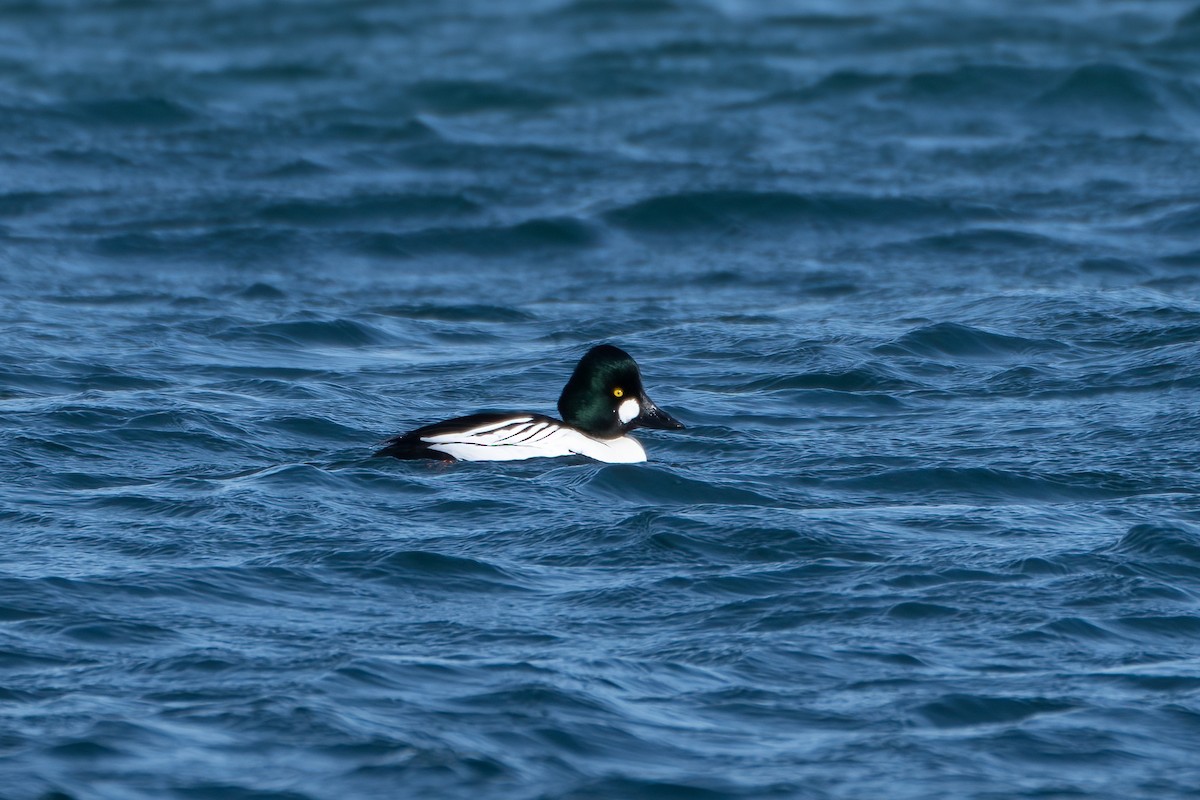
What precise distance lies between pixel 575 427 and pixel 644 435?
840 mm

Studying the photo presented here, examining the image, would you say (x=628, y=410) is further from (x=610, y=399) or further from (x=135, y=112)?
(x=135, y=112)

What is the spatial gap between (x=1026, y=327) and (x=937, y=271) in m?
2.32

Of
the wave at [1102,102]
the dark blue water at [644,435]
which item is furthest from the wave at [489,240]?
the wave at [1102,102]

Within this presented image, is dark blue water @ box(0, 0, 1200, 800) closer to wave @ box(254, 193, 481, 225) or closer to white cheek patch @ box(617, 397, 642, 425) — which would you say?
wave @ box(254, 193, 481, 225)

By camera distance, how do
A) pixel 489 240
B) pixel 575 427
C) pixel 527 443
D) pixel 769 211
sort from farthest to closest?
1. pixel 769 211
2. pixel 489 240
3. pixel 575 427
4. pixel 527 443

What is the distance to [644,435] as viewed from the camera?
10.5m

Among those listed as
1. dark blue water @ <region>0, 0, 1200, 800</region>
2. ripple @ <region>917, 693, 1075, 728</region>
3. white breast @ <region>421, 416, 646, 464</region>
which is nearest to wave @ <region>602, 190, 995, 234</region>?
Answer: dark blue water @ <region>0, 0, 1200, 800</region>

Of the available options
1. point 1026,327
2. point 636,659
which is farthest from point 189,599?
point 1026,327

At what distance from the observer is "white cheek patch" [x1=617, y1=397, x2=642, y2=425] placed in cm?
982

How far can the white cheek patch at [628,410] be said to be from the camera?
982cm

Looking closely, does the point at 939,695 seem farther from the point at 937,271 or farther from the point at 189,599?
the point at 937,271

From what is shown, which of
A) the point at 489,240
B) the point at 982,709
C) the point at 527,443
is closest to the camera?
the point at 982,709

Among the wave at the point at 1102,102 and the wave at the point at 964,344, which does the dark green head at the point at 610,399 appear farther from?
the wave at the point at 1102,102

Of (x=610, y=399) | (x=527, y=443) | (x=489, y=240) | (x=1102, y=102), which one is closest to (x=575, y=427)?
(x=610, y=399)
